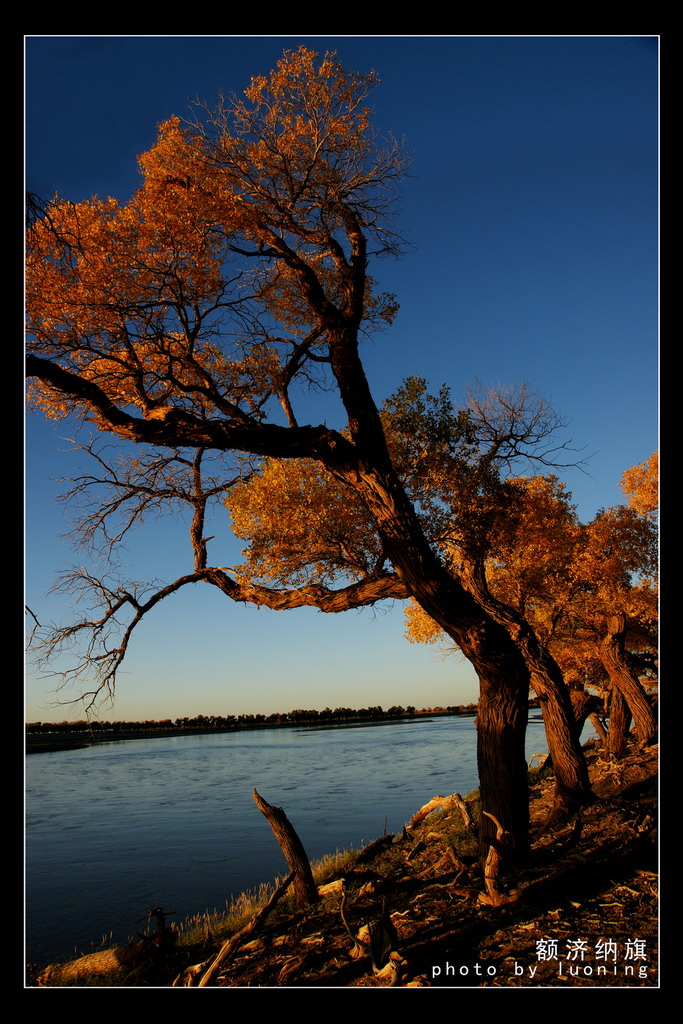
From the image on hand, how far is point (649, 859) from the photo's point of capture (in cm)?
965

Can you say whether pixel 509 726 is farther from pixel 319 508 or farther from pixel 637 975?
pixel 319 508

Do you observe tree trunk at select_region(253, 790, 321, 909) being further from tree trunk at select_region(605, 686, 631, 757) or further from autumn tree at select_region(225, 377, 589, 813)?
tree trunk at select_region(605, 686, 631, 757)

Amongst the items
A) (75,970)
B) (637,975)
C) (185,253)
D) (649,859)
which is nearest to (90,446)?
(185,253)

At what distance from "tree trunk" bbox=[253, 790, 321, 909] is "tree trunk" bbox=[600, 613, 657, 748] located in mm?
15417

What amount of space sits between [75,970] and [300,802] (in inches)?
1024

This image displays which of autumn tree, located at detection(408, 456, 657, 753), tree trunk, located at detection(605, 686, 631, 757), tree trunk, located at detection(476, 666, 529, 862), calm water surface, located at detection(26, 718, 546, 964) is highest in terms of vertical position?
autumn tree, located at detection(408, 456, 657, 753)

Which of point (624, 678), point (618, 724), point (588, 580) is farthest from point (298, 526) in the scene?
point (618, 724)

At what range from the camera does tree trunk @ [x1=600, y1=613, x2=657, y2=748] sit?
22391 mm

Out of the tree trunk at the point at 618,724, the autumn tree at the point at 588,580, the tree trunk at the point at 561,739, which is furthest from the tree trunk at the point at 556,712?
the tree trunk at the point at 618,724

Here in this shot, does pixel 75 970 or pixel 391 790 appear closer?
pixel 75 970

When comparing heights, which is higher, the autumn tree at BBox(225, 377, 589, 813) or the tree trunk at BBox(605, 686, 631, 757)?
the autumn tree at BBox(225, 377, 589, 813)

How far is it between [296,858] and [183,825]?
22561 mm

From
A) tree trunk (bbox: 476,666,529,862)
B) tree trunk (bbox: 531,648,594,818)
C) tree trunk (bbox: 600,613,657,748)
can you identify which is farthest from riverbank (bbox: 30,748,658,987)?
tree trunk (bbox: 600,613,657,748)
